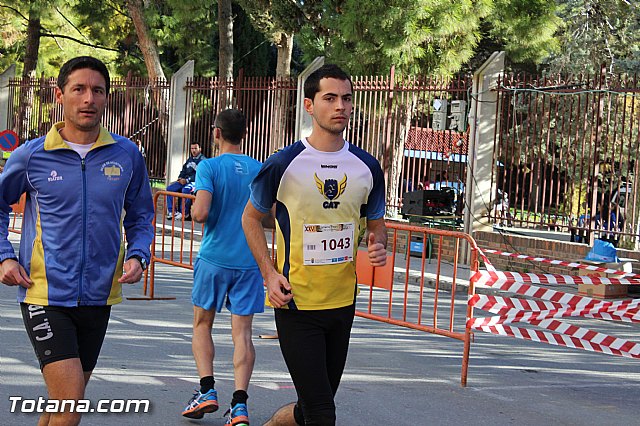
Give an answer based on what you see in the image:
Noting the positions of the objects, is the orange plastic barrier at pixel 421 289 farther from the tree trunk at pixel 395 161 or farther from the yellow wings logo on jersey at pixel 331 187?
the yellow wings logo on jersey at pixel 331 187

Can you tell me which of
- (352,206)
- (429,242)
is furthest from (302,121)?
(352,206)

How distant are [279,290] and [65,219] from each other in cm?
100

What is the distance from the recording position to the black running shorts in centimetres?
459

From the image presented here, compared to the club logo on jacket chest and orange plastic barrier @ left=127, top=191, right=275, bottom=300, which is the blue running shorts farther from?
the club logo on jacket chest

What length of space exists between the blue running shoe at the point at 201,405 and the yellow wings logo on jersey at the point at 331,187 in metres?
1.90

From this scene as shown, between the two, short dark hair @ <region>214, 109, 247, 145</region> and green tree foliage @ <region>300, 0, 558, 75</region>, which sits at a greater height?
green tree foliage @ <region>300, 0, 558, 75</region>

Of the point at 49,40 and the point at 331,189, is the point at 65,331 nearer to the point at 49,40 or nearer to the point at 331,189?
the point at 331,189

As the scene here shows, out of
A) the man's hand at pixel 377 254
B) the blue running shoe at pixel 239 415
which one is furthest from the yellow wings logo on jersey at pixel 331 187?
the blue running shoe at pixel 239 415

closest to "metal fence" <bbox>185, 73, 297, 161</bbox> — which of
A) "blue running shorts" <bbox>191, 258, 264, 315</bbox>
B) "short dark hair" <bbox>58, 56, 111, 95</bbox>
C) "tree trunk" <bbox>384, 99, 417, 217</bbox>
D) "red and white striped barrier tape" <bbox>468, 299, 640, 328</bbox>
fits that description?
"tree trunk" <bbox>384, 99, 417, 217</bbox>

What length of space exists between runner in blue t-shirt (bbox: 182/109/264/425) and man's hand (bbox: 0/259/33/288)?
1.96 metres

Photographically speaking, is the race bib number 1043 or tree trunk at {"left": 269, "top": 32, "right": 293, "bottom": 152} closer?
the race bib number 1043

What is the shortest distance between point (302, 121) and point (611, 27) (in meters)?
16.3

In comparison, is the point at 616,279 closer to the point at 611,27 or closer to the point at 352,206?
the point at 352,206

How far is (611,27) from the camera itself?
114 feet
